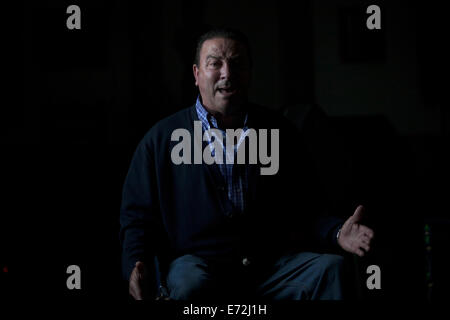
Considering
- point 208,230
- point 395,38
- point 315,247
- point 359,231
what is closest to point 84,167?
point 208,230

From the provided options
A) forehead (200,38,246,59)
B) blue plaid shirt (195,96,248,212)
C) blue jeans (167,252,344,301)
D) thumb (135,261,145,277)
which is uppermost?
forehead (200,38,246,59)

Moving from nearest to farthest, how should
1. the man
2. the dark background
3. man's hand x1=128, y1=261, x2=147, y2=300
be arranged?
1. man's hand x1=128, y1=261, x2=147, y2=300
2. the man
3. the dark background

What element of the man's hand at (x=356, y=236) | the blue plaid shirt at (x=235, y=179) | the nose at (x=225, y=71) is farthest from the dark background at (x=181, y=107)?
the nose at (x=225, y=71)

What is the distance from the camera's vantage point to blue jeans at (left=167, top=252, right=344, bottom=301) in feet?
4.34

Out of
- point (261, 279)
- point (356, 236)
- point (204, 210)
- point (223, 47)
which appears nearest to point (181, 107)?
point (223, 47)

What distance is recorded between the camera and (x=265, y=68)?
144 inches

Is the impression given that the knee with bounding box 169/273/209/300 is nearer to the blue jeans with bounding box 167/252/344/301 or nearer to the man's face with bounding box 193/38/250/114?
the blue jeans with bounding box 167/252/344/301

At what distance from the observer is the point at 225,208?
1477mm

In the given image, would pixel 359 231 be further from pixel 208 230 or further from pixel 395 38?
pixel 395 38

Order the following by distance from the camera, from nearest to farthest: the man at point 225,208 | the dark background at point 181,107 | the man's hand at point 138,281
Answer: the man's hand at point 138,281, the man at point 225,208, the dark background at point 181,107

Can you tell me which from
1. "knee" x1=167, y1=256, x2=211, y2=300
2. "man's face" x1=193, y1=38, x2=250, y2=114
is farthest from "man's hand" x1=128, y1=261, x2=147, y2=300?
"man's face" x1=193, y1=38, x2=250, y2=114

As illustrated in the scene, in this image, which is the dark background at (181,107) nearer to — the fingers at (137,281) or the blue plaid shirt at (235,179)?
the fingers at (137,281)

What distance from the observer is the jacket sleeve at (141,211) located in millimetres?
1423

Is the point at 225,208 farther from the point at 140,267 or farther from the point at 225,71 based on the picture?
the point at 225,71
